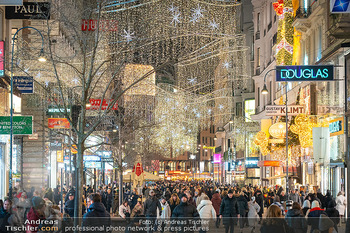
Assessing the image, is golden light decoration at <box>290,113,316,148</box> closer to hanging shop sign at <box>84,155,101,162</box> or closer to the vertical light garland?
the vertical light garland

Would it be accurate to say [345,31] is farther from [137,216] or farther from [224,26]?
[137,216]

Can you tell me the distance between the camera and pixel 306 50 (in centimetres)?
4288

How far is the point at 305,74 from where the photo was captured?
28.6 meters

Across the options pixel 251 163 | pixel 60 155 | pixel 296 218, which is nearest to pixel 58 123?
pixel 60 155

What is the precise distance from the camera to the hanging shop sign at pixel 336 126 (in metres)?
29.0

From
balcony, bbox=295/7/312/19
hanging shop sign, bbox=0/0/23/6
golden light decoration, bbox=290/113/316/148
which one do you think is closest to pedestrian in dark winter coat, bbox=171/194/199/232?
hanging shop sign, bbox=0/0/23/6

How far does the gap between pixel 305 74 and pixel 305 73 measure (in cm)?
5

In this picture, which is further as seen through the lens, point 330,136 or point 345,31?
point 330,136

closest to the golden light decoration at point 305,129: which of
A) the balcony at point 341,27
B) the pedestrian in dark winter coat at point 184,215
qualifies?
the balcony at point 341,27

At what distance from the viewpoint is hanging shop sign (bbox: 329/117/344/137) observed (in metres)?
29.0

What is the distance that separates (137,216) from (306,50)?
3022 cm

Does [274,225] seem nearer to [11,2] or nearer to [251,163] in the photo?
[11,2]

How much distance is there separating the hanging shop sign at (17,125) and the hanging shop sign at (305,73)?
1165cm

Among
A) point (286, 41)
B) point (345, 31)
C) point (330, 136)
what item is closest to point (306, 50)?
point (286, 41)
